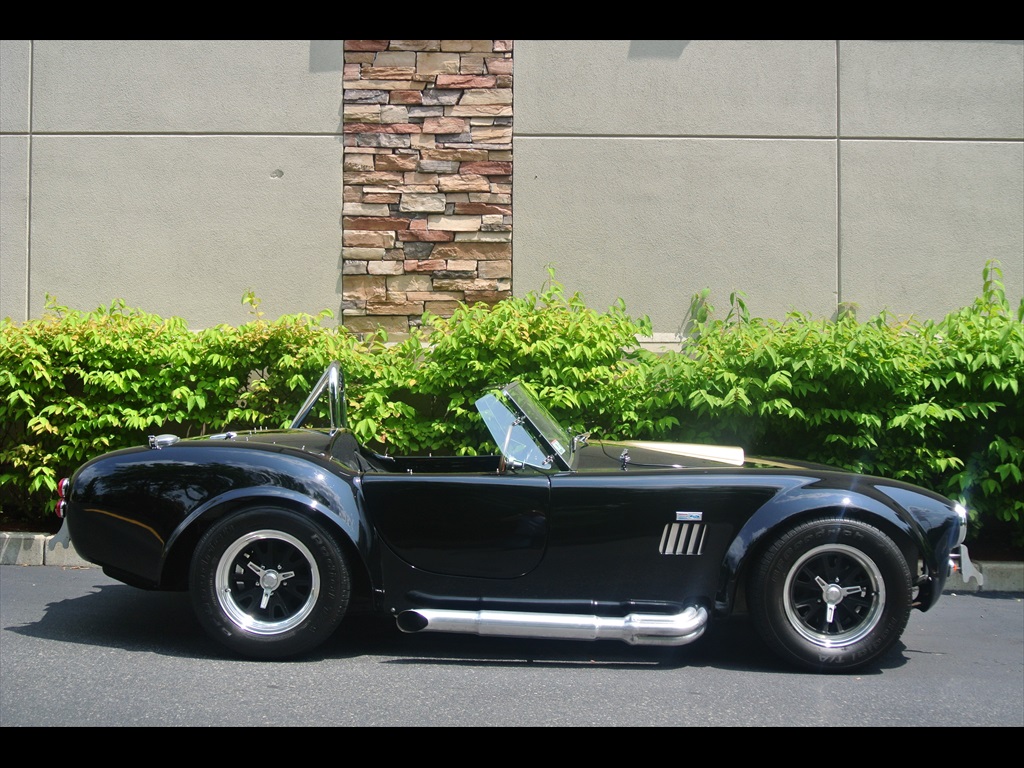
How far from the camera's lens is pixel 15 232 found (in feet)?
24.9

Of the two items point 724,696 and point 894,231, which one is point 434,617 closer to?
point 724,696

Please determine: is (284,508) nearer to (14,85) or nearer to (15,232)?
(15,232)

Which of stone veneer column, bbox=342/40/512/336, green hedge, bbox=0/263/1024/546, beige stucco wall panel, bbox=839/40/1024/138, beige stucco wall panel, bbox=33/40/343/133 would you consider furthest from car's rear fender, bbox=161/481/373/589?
beige stucco wall panel, bbox=839/40/1024/138

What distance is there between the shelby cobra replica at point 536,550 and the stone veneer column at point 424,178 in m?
3.51

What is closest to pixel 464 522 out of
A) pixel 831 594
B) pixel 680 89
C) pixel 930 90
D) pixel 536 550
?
pixel 536 550

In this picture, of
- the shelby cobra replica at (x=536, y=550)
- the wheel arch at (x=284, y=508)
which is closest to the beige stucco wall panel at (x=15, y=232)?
the shelby cobra replica at (x=536, y=550)

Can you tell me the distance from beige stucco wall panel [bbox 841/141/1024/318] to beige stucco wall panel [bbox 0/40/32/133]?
6897 mm

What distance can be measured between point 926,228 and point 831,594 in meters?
4.54

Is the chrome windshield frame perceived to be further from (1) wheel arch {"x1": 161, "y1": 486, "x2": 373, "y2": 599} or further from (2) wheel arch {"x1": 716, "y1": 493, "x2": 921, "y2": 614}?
(2) wheel arch {"x1": 716, "y1": 493, "x2": 921, "y2": 614}

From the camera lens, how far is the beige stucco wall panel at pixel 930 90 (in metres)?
7.43

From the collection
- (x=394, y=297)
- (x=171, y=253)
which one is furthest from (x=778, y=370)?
(x=171, y=253)

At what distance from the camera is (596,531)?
3.98 metres
